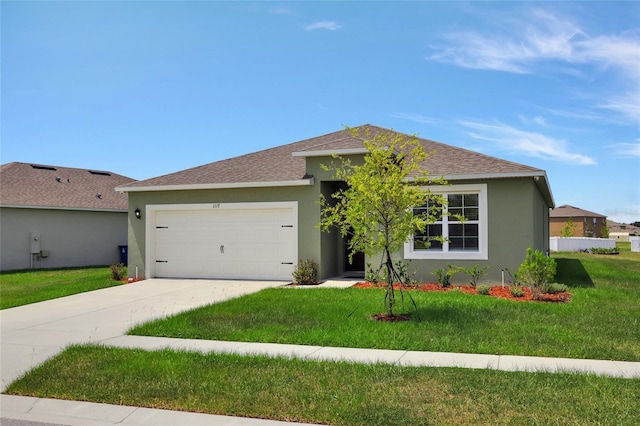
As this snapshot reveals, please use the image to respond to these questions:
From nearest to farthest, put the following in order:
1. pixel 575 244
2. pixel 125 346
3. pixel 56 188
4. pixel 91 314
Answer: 1. pixel 125 346
2. pixel 91 314
3. pixel 56 188
4. pixel 575 244

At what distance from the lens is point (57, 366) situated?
725cm

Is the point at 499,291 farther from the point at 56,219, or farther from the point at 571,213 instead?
the point at 571,213

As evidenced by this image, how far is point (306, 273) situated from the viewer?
50.8ft

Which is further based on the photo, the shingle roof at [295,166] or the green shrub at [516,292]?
the shingle roof at [295,166]

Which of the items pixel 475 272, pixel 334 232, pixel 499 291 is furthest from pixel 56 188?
pixel 499 291

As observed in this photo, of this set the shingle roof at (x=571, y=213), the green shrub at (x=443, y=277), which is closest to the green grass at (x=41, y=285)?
the green shrub at (x=443, y=277)

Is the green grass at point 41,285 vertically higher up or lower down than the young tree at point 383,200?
lower down

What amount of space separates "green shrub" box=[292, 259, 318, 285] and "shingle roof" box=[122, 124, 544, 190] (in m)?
2.61

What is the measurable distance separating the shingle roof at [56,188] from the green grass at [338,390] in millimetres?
19380

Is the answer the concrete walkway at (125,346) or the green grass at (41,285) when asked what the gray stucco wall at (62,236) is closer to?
the green grass at (41,285)

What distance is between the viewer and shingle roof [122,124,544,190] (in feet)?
48.3

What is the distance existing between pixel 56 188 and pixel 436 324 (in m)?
22.9

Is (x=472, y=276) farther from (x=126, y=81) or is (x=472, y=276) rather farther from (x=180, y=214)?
(x=126, y=81)

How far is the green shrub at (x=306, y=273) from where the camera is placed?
15.5 metres
